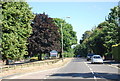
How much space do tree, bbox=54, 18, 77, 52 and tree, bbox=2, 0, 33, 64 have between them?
45712 mm

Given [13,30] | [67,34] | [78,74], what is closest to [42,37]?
[13,30]

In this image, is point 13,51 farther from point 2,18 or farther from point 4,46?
point 2,18

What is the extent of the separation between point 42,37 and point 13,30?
25.6m

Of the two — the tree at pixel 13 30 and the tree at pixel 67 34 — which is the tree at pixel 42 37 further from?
the tree at pixel 67 34

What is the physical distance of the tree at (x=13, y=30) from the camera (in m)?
32.2

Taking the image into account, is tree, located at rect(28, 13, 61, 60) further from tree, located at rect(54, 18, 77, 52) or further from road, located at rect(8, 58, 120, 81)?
road, located at rect(8, 58, 120, 81)

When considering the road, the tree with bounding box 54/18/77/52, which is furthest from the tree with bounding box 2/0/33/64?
the tree with bounding box 54/18/77/52

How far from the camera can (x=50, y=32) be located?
202 feet

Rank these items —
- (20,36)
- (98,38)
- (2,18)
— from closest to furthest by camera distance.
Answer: (2,18) < (20,36) < (98,38)

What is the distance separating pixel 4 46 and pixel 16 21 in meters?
4.51

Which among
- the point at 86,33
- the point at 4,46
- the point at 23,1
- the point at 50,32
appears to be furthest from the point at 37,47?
the point at 86,33

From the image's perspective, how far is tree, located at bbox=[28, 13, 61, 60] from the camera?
190 ft

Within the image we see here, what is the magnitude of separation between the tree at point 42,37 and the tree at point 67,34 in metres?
20.2

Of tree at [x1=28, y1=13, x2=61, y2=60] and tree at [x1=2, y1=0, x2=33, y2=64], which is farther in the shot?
tree at [x1=28, y1=13, x2=61, y2=60]
